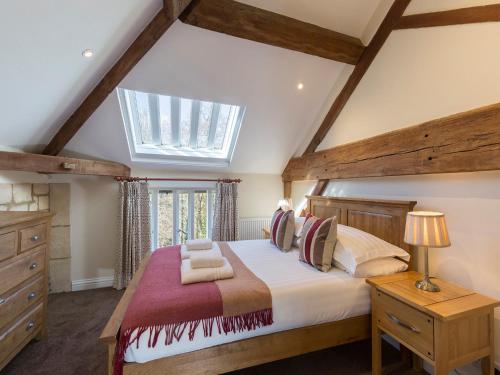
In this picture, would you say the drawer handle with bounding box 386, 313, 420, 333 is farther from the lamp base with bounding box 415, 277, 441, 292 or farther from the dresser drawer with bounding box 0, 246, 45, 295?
the dresser drawer with bounding box 0, 246, 45, 295

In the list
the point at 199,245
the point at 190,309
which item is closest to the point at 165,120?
the point at 199,245

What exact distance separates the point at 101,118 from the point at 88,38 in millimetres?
1158

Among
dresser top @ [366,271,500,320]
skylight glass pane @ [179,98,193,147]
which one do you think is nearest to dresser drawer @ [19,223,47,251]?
skylight glass pane @ [179,98,193,147]

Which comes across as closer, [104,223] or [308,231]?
[308,231]

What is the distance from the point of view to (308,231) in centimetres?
223

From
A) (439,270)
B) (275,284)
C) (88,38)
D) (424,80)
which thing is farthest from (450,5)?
(88,38)

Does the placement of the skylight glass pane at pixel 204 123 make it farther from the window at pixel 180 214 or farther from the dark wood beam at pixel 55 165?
the dark wood beam at pixel 55 165

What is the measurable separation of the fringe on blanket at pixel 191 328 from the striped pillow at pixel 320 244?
67cm

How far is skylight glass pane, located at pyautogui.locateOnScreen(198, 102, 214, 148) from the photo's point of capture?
125 inches

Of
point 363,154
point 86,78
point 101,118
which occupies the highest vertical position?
point 86,78

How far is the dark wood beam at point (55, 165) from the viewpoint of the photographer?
209 centimetres

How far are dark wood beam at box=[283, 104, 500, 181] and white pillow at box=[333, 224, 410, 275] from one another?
61 centimetres

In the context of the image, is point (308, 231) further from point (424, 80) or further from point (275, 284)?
point (424, 80)

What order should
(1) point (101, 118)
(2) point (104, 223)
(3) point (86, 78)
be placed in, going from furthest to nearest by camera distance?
(2) point (104, 223) < (1) point (101, 118) < (3) point (86, 78)
